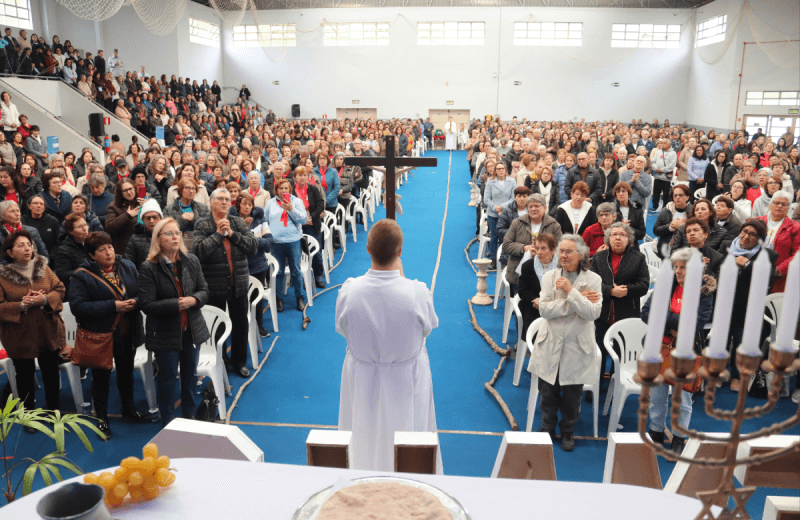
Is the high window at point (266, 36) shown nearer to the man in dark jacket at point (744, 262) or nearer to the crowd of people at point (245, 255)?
the crowd of people at point (245, 255)

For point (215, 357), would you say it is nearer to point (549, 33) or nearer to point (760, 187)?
point (760, 187)

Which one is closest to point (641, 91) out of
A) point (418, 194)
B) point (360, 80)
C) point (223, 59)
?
point (360, 80)

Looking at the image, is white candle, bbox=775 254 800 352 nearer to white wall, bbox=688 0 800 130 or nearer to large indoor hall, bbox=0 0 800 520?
large indoor hall, bbox=0 0 800 520

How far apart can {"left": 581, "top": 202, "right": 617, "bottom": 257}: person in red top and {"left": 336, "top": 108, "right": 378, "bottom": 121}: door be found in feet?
79.4

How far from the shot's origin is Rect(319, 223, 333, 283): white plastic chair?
7.56m

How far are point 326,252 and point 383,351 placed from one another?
5335 millimetres

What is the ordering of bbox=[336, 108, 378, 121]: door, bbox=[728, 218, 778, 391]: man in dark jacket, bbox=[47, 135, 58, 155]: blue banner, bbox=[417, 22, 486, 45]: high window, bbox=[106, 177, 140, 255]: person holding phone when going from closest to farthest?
1. bbox=[728, 218, 778, 391]: man in dark jacket
2. bbox=[106, 177, 140, 255]: person holding phone
3. bbox=[47, 135, 58, 155]: blue banner
4. bbox=[417, 22, 486, 45]: high window
5. bbox=[336, 108, 378, 121]: door

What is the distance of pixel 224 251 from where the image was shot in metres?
4.58

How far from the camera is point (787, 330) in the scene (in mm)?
935

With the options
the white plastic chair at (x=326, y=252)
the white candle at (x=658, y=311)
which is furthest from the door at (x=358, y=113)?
the white candle at (x=658, y=311)

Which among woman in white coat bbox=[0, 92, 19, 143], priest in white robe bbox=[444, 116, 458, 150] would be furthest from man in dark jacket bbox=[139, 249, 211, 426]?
priest in white robe bbox=[444, 116, 458, 150]

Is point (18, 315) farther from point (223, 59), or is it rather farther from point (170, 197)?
point (223, 59)

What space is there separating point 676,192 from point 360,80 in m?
24.0

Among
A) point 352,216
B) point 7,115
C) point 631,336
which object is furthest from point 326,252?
point 7,115
